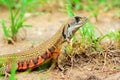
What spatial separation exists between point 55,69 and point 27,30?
2218 mm

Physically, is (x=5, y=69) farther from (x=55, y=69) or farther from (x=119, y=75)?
(x=119, y=75)

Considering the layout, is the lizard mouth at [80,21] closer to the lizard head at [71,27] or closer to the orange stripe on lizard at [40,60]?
the lizard head at [71,27]

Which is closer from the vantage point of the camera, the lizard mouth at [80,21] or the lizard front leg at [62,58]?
the lizard front leg at [62,58]

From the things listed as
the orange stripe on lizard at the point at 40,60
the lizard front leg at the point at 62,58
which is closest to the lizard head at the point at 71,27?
the lizard front leg at the point at 62,58

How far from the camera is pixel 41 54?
19.0 feet

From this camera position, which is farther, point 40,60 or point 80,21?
point 80,21

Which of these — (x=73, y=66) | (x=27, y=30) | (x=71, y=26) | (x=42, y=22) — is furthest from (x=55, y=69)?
(x=42, y=22)

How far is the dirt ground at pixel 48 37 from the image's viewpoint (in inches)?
218

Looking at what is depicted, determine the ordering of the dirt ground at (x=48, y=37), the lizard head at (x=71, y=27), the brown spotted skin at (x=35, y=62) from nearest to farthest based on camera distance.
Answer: the dirt ground at (x=48, y=37)
the brown spotted skin at (x=35, y=62)
the lizard head at (x=71, y=27)

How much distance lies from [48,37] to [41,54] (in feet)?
5.64

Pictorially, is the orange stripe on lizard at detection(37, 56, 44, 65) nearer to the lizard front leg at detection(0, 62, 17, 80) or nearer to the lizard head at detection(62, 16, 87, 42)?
the lizard front leg at detection(0, 62, 17, 80)

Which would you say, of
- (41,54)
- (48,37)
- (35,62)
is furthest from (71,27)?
(48,37)

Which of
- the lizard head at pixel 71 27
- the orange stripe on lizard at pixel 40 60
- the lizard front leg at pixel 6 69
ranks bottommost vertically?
the lizard front leg at pixel 6 69

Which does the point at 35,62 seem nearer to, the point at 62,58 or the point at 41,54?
the point at 41,54
